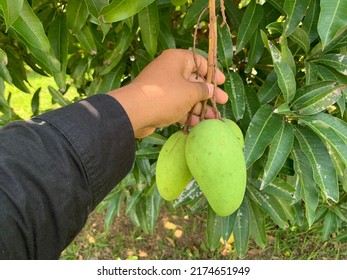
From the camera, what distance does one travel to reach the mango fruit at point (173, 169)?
70cm

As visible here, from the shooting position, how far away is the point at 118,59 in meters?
1.08

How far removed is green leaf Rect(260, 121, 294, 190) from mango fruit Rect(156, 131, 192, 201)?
0.18m

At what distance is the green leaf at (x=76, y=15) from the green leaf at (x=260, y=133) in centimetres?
40

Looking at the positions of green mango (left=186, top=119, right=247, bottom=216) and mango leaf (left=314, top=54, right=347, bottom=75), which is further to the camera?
mango leaf (left=314, top=54, right=347, bottom=75)

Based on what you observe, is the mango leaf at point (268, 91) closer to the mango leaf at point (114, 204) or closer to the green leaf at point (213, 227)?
the green leaf at point (213, 227)

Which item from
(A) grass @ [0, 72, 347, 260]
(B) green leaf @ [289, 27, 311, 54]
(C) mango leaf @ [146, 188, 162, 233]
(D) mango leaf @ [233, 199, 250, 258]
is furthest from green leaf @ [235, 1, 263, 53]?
(A) grass @ [0, 72, 347, 260]

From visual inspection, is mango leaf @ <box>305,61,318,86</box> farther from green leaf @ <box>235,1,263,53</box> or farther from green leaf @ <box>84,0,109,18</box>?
green leaf @ <box>84,0,109,18</box>

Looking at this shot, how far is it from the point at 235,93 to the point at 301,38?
0.16 metres

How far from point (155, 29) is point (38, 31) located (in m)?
0.26

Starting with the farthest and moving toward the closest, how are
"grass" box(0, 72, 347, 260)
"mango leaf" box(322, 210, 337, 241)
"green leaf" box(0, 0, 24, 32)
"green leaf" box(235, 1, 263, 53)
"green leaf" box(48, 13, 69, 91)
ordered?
"grass" box(0, 72, 347, 260), "mango leaf" box(322, 210, 337, 241), "green leaf" box(48, 13, 69, 91), "green leaf" box(235, 1, 263, 53), "green leaf" box(0, 0, 24, 32)

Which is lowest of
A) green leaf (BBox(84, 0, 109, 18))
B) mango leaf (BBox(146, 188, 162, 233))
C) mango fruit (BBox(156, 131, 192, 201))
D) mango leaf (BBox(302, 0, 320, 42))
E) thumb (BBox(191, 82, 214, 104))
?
mango leaf (BBox(146, 188, 162, 233))

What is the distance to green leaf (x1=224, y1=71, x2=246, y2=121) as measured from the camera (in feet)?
2.92

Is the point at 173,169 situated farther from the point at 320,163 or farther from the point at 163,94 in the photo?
the point at 320,163
